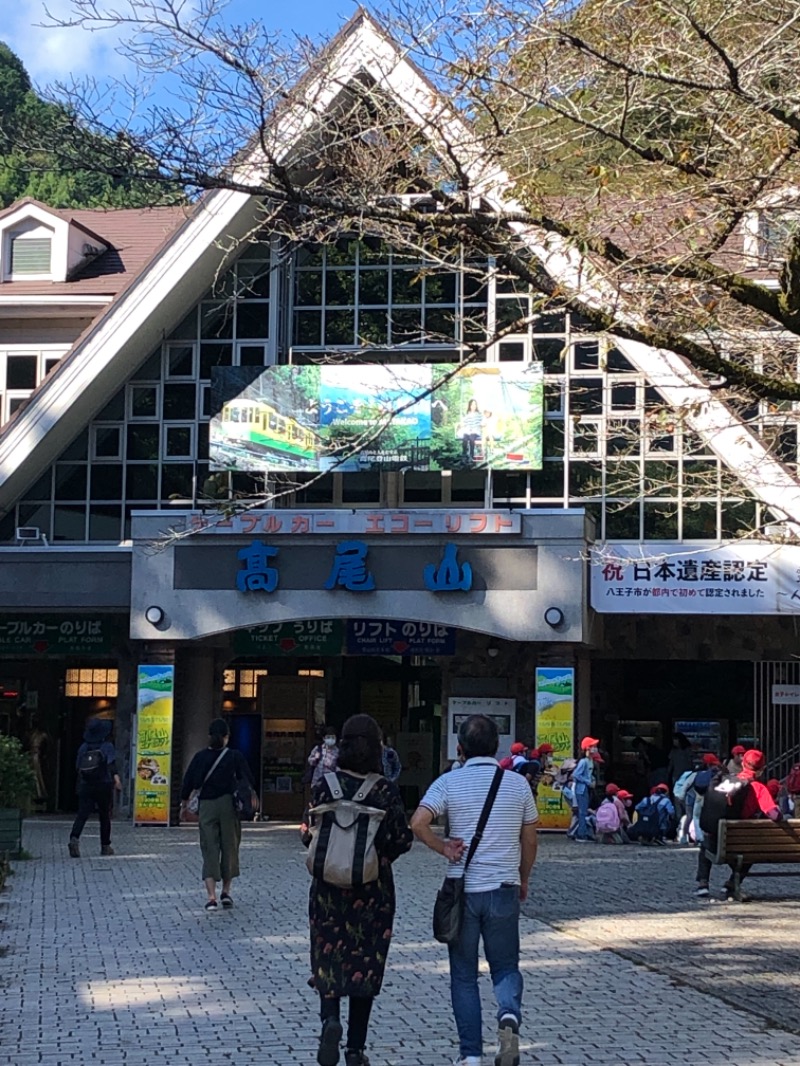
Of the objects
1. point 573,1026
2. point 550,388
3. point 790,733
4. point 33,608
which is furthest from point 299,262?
point 573,1026

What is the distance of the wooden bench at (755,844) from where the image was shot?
15.0 metres

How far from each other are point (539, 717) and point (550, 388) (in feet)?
17.6

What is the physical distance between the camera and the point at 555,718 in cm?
2484

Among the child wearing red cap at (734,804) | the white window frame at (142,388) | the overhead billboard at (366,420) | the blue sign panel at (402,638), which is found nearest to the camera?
the child wearing red cap at (734,804)

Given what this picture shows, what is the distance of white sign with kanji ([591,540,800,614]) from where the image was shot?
79.1ft

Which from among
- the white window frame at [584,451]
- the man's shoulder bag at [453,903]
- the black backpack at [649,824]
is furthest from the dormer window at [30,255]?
the man's shoulder bag at [453,903]

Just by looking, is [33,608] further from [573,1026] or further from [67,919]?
[573,1026]

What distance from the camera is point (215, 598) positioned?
2531 centimetres

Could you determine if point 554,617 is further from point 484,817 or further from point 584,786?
point 484,817

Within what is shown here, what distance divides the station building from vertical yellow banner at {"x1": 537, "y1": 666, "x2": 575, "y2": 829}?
0.05m

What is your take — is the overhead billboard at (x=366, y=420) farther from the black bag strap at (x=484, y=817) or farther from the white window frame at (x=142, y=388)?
the black bag strap at (x=484, y=817)

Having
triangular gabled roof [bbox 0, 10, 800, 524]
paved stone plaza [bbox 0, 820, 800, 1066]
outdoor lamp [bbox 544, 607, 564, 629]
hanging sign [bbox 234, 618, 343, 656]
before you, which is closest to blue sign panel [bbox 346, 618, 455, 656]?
hanging sign [bbox 234, 618, 343, 656]

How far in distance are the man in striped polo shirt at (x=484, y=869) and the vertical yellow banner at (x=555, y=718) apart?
16948mm

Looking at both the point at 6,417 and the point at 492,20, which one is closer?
the point at 492,20
